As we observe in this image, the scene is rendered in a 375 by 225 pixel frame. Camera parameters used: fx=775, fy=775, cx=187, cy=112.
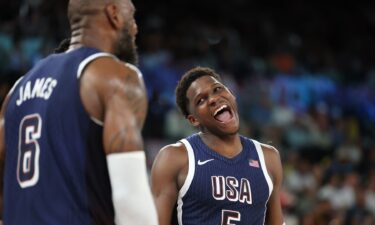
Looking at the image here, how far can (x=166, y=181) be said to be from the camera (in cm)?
437

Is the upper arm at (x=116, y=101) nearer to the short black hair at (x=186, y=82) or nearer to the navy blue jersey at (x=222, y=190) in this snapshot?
the navy blue jersey at (x=222, y=190)

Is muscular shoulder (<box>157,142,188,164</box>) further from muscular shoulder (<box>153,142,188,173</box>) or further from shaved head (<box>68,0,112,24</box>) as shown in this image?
shaved head (<box>68,0,112,24</box>)

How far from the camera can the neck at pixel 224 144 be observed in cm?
462

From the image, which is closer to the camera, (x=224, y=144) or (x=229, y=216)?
(x=229, y=216)

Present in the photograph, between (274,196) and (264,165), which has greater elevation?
(264,165)

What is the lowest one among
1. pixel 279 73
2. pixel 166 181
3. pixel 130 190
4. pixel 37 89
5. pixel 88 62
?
pixel 279 73

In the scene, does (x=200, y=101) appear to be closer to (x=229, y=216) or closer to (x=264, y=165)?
(x=264, y=165)

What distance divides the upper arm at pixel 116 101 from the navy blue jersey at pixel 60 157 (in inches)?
2.1

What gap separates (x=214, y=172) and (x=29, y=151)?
5.50ft

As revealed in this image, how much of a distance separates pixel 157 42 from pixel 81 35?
28.3 ft

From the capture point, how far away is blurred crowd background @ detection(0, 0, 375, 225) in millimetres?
10164

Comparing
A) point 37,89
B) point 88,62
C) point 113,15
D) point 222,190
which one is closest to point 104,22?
point 113,15

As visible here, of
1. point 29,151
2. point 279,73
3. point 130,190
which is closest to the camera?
point 130,190

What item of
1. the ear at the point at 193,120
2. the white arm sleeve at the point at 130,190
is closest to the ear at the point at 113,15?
the white arm sleeve at the point at 130,190
